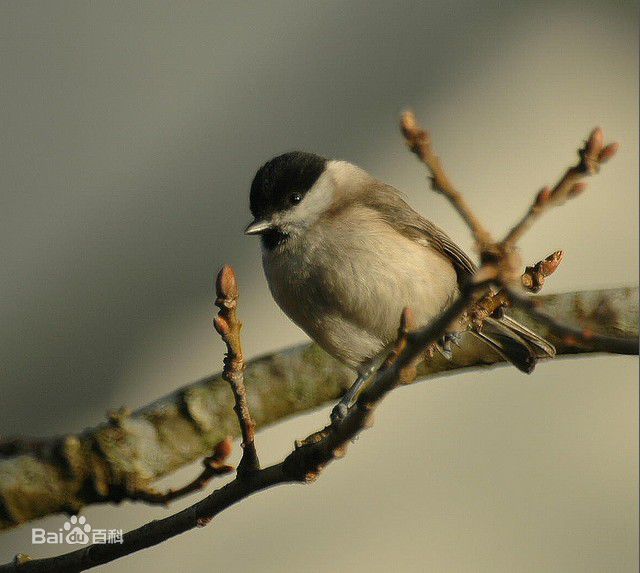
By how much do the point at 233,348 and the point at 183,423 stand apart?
960 millimetres


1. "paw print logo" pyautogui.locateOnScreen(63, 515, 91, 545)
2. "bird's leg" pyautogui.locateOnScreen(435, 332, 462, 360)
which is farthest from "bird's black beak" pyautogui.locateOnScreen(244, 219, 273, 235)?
"paw print logo" pyautogui.locateOnScreen(63, 515, 91, 545)

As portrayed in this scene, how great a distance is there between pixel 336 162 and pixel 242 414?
1.44 m

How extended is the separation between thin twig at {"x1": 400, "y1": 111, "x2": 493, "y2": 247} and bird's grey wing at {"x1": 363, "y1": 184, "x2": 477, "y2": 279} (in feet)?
4.42

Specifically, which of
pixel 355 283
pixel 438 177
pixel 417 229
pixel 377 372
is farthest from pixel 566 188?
pixel 417 229

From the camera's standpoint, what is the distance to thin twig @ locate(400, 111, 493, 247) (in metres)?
0.99

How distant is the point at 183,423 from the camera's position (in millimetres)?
2324

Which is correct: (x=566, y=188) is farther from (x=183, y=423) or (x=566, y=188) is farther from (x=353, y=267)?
(x=183, y=423)

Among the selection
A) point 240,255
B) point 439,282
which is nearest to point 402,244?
point 439,282

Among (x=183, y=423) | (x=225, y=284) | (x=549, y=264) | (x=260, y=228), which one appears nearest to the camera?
(x=225, y=284)

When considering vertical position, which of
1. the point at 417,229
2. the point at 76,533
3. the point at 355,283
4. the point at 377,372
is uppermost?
the point at 417,229

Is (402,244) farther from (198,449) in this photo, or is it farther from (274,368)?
(198,449)

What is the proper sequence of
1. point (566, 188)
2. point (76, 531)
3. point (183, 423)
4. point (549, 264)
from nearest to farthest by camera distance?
point (566, 188)
point (549, 264)
point (183, 423)
point (76, 531)

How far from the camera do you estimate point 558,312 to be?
2.28 meters

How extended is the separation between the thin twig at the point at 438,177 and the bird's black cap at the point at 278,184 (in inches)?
56.0
